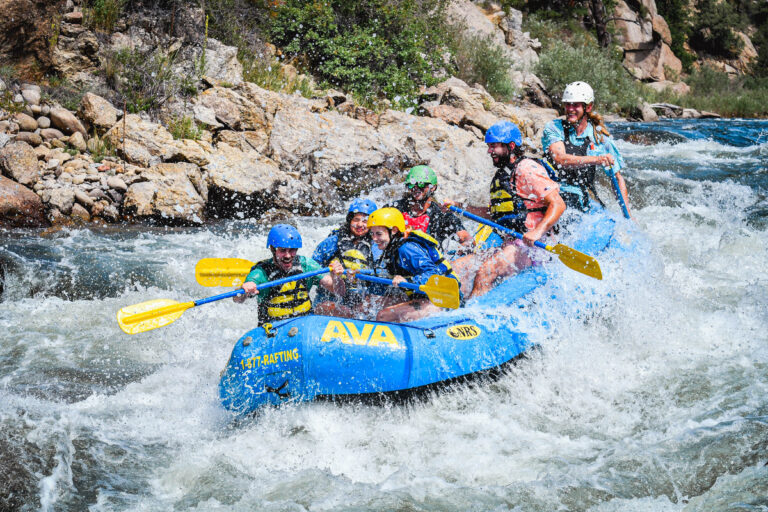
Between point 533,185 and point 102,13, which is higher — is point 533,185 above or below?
below

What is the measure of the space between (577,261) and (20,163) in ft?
20.1

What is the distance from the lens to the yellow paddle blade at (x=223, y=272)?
4.62 meters

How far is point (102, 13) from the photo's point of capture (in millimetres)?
10008

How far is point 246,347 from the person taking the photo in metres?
3.99

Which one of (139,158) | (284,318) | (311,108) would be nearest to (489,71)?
(311,108)

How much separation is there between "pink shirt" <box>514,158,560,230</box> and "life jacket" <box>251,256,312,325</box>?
1768 mm

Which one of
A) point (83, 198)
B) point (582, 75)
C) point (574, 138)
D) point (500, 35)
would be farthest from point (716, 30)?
point (83, 198)

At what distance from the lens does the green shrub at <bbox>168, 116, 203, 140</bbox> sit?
881 cm

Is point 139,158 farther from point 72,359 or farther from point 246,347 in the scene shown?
point 246,347

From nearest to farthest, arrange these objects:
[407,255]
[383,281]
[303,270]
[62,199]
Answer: [383,281], [407,255], [303,270], [62,199]

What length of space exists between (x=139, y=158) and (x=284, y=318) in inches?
179

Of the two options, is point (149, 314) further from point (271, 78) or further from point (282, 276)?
point (271, 78)

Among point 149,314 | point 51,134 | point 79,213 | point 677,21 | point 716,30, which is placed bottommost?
point 716,30

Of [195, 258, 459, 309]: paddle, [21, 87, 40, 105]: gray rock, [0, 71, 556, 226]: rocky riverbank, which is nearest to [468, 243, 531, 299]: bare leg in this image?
[195, 258, 459, 309]: paddle
